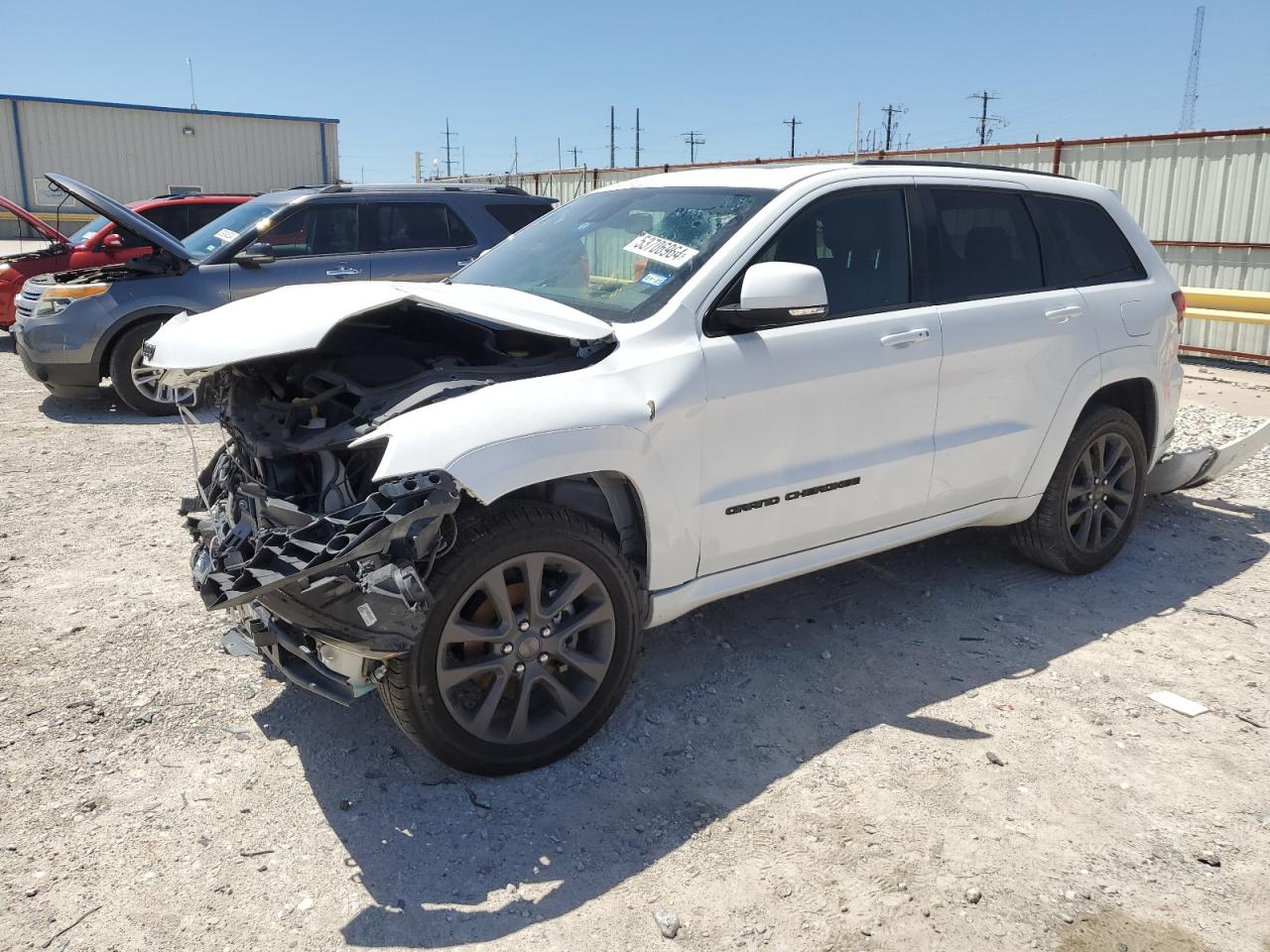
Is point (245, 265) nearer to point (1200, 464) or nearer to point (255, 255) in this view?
point (255, 255)

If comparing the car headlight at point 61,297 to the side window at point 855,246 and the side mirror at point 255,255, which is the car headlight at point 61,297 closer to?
the side mirror at point 255,255

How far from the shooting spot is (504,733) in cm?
329

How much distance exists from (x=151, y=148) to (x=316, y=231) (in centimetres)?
2771

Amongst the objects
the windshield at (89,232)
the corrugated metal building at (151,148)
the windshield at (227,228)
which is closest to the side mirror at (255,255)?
the windshield at (227,228)

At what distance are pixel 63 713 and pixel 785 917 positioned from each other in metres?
2.68

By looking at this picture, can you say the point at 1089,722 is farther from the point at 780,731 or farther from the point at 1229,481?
the point at 1229,481

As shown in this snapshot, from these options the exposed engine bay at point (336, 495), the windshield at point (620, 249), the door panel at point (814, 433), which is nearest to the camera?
the exposed engine bay at point (336, 495)

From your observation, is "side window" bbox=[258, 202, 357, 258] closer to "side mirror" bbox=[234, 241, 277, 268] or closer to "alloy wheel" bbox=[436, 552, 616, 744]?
"side mirror" bbox=[234, 241, 277, 268]

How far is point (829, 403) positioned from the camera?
12.4 feet

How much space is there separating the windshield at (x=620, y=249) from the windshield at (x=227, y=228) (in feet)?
16.8

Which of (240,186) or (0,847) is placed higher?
(240,186)

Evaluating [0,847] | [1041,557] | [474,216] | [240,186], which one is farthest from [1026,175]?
[240,186]

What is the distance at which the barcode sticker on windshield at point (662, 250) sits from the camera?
372cm

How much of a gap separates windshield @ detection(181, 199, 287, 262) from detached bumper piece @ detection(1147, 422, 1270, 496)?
734cm
